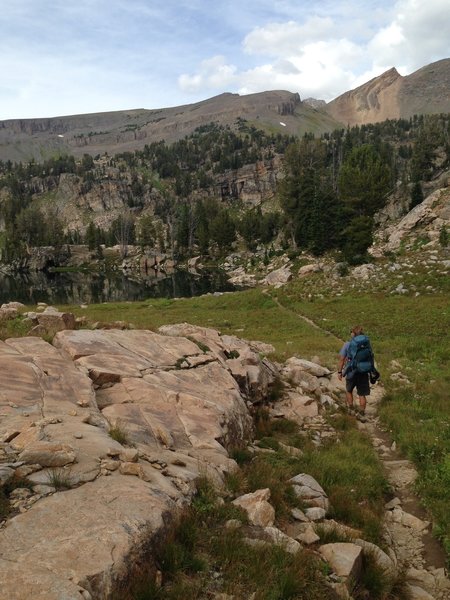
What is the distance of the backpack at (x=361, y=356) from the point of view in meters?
15.5

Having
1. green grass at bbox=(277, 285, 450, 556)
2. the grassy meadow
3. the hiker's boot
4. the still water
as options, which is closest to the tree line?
the grassy meadow

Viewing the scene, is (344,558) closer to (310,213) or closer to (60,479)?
(60,479)

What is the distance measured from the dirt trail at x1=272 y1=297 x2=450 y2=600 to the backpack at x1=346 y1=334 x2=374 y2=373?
3431 millimetres

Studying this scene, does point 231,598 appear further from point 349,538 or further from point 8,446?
point 8,446

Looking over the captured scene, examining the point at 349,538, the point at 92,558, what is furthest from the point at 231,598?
the point at 349,538

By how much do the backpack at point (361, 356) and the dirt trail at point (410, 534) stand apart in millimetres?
3431

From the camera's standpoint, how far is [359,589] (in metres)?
6.29

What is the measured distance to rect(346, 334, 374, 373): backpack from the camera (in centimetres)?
1549

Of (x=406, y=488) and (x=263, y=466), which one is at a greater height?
(x=263, y=466)

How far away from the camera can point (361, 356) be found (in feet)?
51.2

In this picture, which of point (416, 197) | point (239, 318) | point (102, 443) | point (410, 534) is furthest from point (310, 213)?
point (102, 443)

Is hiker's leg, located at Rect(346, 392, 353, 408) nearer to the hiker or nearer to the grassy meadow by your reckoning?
the hiker

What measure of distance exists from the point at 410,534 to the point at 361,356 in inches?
307

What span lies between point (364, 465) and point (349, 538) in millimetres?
3675
